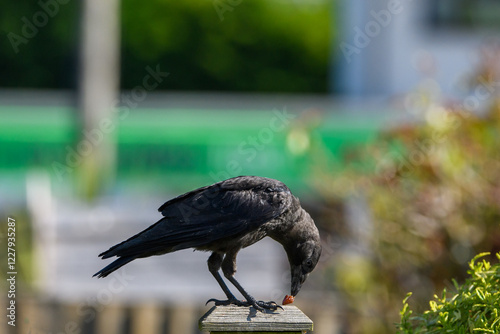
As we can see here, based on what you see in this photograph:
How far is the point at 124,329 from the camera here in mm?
6297

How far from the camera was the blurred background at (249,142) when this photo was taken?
5926mm

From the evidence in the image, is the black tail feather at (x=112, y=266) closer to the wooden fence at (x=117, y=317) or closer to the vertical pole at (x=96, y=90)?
the wooden fence at (x=117, y=317)

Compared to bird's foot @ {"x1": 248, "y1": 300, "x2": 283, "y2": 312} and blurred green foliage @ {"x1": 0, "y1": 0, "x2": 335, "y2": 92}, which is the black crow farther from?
blurred green foliage @ {"x1": 0, "y1": 0, "x2": 335, "y2": 92}

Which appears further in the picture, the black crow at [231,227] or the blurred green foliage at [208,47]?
the blurred green foliage at [208,47]

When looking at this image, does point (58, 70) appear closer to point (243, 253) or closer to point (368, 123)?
point (368, 123)

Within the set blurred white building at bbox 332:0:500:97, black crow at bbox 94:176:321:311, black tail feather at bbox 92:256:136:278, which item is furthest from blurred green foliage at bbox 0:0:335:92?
black tail feather at bbox 92:256:136:278

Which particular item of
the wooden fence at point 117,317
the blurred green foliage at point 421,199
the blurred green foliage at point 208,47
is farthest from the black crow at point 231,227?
the blurred green foliage at point 208,47

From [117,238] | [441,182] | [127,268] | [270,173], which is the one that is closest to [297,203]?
[441,182]

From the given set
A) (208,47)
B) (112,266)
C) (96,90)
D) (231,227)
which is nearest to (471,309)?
(231,227)

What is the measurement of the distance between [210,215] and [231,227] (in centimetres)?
8

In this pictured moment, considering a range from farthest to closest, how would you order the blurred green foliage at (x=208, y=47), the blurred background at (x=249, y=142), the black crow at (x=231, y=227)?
the blurred green foliage at (x=208, y=47) → the blurred background at (x=249, y=142) → the black crow at (x=231, y=227)

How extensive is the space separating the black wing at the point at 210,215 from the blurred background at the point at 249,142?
4.56 ft

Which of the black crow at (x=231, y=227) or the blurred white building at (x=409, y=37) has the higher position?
the blurred white building at (x=409, y=37)

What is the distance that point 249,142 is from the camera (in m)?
14.1
